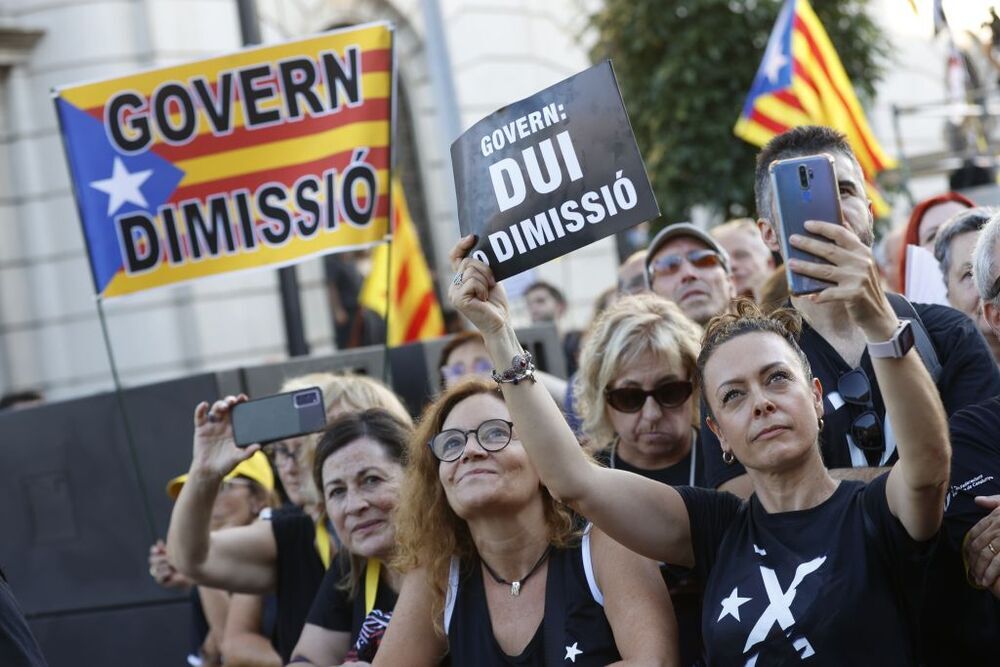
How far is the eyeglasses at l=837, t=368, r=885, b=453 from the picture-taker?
368cm

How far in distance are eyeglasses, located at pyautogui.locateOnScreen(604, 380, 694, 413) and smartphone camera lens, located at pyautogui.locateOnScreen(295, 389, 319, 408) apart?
1.01 m

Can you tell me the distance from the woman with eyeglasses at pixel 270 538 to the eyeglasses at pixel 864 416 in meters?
1.72

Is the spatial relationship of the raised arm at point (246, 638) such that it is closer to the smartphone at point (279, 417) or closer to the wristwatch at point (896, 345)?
the smartphone at point (279, 417)

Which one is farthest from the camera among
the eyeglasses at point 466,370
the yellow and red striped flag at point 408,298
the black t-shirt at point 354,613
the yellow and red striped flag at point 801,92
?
the yellow and red striped flag at point 408,298

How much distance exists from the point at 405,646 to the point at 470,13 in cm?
1086

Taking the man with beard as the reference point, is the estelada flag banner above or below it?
above

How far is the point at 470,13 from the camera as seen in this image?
14109mm

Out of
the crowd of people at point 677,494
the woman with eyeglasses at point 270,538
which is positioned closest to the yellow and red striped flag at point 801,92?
the crowd of people at point 677,494

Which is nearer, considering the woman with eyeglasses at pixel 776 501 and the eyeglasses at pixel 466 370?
the woman with eyeglasses at pixel 776 501

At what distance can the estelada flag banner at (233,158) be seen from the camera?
6.02 meters

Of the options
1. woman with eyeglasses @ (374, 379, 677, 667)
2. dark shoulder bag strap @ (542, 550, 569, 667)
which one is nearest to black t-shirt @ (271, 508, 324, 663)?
woman with eyeglasses @ (374, 379, 677, 667)

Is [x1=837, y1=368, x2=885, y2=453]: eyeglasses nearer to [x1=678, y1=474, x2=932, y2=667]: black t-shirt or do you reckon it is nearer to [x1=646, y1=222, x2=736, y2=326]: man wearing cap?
[x1=678, y1=474, x2=932, y2=667]: black t-shirt

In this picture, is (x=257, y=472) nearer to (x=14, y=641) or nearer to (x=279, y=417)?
(x=279, y=417)

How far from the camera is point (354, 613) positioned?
4680 mm
